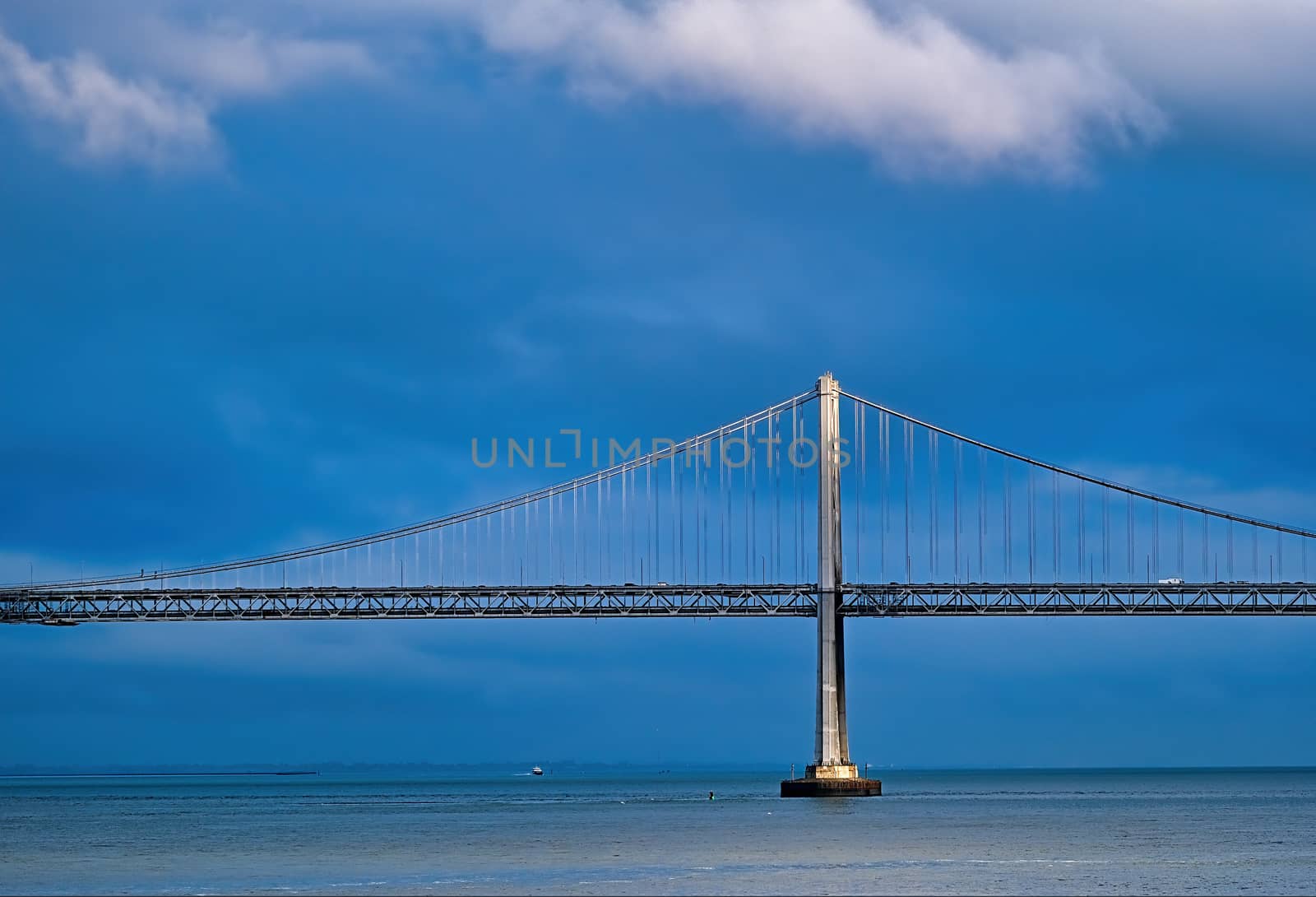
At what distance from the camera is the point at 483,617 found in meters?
73.2

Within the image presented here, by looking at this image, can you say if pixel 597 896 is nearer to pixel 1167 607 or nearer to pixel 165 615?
pixel 1167 607

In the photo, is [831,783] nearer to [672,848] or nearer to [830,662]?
[830,662]

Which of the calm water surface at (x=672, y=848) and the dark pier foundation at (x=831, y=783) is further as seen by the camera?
the dark pier foundation at (x=831, y=783)

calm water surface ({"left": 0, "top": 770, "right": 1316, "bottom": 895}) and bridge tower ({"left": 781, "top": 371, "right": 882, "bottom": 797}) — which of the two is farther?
bridge tower ({"left": 781, "top": 371, "right": 882, "bottom": 797})

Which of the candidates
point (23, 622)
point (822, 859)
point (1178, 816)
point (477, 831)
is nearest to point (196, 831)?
point (477, 831)

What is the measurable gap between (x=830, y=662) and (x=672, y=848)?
61.0 feet

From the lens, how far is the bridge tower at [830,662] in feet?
217

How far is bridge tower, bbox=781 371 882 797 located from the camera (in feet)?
217

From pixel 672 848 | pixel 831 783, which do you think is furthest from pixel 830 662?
pixel 672 848

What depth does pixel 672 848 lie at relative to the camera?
48.7 metres

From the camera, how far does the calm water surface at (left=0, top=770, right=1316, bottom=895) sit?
124 feet

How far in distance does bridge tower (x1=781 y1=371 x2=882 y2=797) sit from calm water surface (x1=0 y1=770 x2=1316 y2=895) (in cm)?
137

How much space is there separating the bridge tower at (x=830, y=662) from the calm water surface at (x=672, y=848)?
1367 millimetres

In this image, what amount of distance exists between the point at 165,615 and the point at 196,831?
55.0 feet
